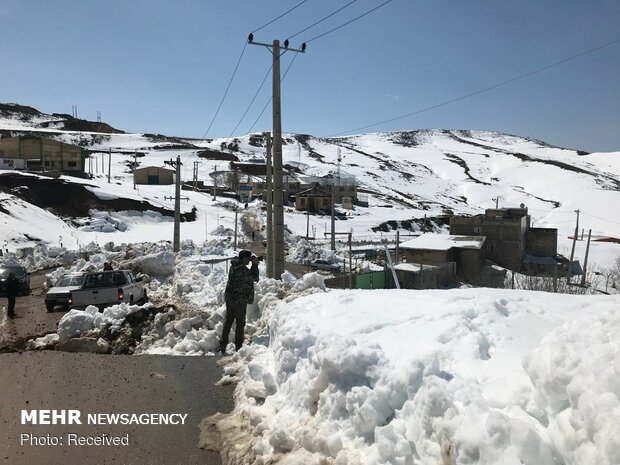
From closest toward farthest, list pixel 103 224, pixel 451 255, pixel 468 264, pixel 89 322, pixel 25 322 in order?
pixel 89 322 → pixel 25 322 → pixel 451 255 → pixel 468 264 → pixel 103 224

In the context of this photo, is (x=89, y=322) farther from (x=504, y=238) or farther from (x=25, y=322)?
(x=504, y=238)

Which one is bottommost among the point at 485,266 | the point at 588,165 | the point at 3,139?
the point at 485,266

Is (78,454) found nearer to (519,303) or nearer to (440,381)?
(440,381)

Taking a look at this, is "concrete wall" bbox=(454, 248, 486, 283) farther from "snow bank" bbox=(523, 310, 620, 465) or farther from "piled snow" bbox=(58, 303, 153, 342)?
"snow bank" bbox=(523, 310, 620, 465)

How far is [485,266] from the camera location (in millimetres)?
41531

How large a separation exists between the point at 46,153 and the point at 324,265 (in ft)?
201

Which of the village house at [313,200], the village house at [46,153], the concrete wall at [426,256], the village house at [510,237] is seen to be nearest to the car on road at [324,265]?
the concrete wall at [426,256]

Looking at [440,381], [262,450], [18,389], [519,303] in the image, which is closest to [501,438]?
[440,381]

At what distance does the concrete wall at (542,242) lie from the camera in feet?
170

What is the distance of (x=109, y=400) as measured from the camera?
594 centimetres

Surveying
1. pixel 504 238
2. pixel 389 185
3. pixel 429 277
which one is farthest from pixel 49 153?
pixel 389 185

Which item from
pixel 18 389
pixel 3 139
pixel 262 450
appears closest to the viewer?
pixel 262 450

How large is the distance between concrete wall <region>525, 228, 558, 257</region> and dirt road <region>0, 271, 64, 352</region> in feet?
164

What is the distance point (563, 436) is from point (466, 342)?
66.2 inches
